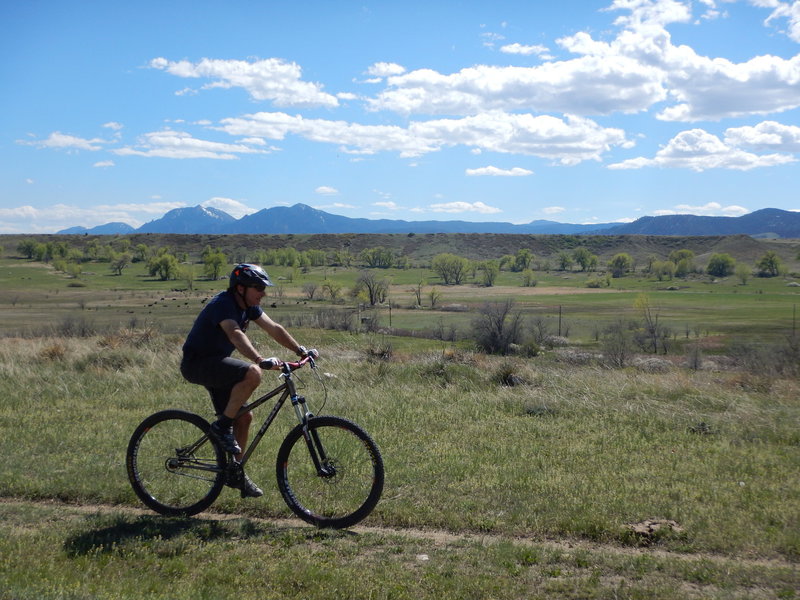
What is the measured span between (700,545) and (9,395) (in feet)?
33.8

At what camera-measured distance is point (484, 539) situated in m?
5.24

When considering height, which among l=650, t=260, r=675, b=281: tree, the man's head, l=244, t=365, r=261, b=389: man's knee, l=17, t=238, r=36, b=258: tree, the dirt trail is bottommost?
l=650, t=260, r=675, b=281: tree

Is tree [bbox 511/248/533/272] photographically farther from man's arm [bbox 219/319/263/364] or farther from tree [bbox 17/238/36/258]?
man's arm [bbox 219/319/263/364]

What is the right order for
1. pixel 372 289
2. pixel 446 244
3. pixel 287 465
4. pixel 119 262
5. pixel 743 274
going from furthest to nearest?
pixel 446 244, pixel 119 262, pixel 743 274, pixel 372 289, pixel 287 465

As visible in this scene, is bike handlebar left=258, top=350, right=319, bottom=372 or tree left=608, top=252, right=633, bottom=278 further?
tree left=608, top=252, right=633, bottom=278

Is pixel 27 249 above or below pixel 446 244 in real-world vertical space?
below

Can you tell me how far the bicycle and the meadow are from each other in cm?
22

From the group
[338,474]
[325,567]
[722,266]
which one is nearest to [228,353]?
[338,474]

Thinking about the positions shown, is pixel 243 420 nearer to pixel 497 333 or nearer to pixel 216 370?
pixel 216 370

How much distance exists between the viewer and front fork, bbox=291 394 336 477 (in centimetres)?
566

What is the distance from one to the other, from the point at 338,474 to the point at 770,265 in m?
153

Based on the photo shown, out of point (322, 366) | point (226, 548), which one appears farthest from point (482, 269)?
point (226, 548)

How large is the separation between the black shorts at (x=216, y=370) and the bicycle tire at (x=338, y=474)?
2.22 feet

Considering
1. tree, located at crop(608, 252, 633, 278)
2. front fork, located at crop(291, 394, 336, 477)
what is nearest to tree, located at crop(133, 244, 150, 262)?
tree, located at crop(608, 252, 633, 278)
